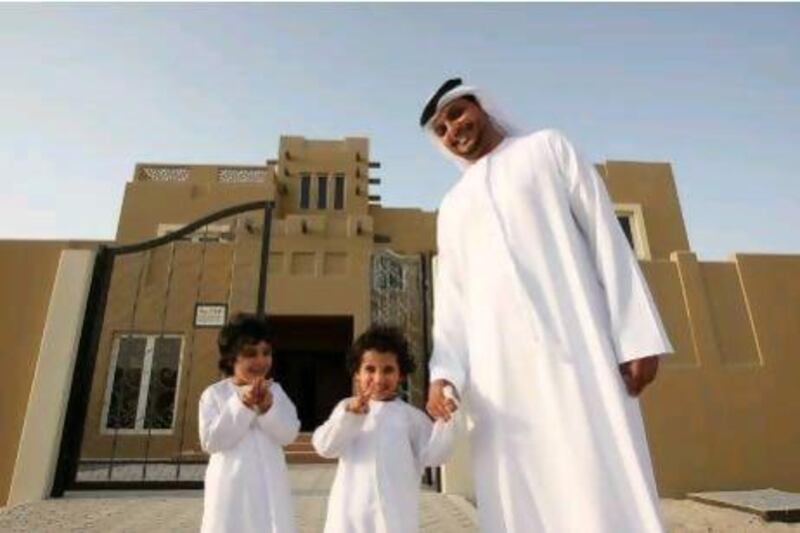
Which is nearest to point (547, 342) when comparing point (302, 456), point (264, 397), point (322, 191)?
point (264, 397)

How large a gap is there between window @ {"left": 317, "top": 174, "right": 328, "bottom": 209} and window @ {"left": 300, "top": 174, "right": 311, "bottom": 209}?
299mm

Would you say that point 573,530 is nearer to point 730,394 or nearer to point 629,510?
point 629,510

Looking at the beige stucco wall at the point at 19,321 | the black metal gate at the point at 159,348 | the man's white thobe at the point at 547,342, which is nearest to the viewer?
the man's white thobe at the point at 547,342

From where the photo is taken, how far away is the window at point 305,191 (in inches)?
688

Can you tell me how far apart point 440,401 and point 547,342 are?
0.42m

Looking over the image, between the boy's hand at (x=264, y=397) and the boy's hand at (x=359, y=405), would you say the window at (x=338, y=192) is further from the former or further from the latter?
the boy's hand at (x=359, y=405)

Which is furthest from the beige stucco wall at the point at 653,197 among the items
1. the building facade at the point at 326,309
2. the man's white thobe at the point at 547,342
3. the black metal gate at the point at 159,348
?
the man's white thobe at the point at 547,342

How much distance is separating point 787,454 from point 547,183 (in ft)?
20.2

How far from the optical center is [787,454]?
6.32 meters

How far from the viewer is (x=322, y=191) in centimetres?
1769

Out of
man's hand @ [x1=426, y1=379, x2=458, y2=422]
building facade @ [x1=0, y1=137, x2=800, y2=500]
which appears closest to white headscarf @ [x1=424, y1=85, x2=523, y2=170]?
man's hand @ [x1=426, y1=379, x2=458, y2=422]

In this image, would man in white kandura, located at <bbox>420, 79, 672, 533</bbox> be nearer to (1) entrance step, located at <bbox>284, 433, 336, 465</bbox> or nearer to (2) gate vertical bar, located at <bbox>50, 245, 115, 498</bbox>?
(2) gate vertical bar, located at <bbox>50, 245, 115, 498</bbox>

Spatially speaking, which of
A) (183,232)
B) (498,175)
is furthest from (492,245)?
(183,232)

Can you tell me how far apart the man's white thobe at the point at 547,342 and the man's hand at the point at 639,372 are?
3cm
